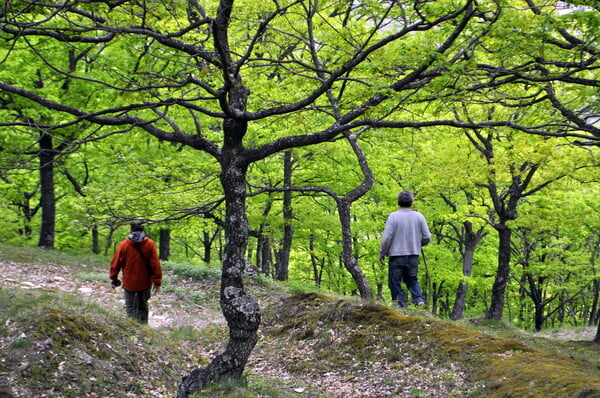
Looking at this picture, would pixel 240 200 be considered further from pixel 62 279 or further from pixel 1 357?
pixel 62 279

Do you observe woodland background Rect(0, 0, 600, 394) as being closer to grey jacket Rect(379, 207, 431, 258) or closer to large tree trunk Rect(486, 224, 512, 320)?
large tree trunk Rect(486, 224, 512, 320)

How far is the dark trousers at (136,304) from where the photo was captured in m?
Answer: 8.08

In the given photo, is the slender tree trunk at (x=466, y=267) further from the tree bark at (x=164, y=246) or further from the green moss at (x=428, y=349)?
the tree bark at (x=164, y=246)

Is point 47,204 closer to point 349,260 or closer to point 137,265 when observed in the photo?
point 137,265

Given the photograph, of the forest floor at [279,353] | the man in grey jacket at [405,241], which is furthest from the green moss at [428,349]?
the man in grey jacket at [405,241]

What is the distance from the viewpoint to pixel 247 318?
536 centimetres

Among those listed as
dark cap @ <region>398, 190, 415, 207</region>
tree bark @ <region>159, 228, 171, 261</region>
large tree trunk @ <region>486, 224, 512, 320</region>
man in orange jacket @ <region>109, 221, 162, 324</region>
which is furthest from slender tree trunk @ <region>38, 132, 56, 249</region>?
large tree trunk @ <region>486, 224, 512, 320</region>

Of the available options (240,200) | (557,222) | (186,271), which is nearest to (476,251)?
(557,222)

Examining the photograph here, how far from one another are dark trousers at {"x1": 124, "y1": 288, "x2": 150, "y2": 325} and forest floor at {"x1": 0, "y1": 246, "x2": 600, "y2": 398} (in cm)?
104

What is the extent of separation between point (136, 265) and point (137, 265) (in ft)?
0.06

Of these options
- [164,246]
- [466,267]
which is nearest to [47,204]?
[164,246]

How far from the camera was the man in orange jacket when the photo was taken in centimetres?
789

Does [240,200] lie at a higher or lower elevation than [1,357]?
higher

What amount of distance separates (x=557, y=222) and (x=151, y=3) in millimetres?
12697
